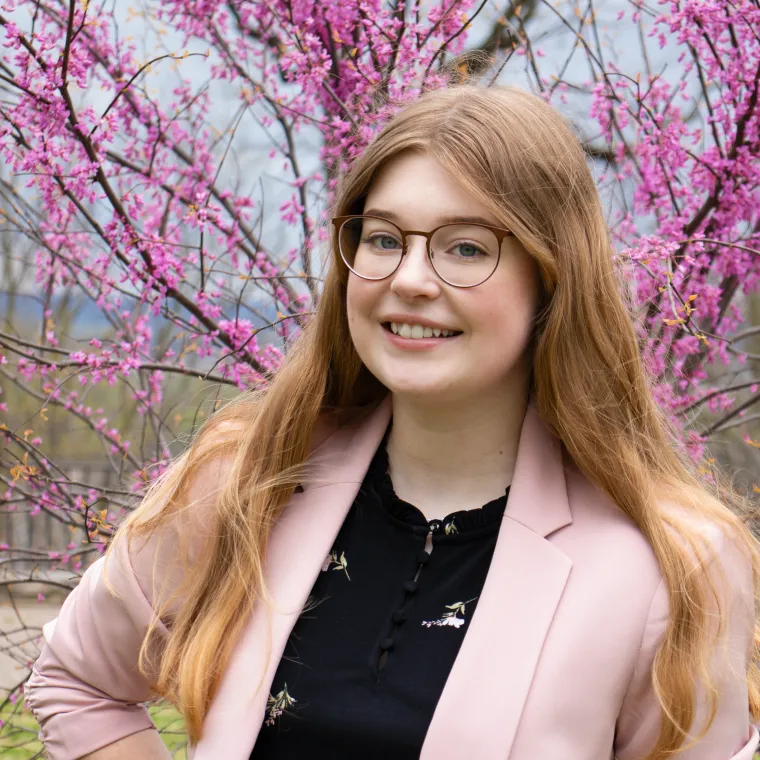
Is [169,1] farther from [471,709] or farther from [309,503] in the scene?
[471,709]

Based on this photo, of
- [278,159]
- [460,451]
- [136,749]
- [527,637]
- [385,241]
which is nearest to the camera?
[527,637]

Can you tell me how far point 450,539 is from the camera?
1.80m

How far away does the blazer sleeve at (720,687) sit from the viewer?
63.8 inches

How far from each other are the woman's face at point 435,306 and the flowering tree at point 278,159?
0.53 m

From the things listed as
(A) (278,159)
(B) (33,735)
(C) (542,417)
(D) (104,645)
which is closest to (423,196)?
(C) (542,417)

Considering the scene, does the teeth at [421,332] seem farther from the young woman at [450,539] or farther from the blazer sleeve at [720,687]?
the blazer sleeve at [720,687]

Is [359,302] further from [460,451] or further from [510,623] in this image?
[510,623]

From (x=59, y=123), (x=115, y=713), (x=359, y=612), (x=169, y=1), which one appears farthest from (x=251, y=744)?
(x=169, y=1)

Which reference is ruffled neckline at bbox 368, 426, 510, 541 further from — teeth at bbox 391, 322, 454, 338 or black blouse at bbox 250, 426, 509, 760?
teeth at bbox 391, 322, 454, 338

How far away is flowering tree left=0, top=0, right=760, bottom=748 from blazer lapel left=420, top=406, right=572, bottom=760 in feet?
2.23

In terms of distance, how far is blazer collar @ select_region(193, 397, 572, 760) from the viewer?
1.57 m

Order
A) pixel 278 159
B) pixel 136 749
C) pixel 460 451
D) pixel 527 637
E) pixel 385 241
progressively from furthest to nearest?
pixel 278 159, pixel 136 749, pixel 460 451, pixel 385 241, pixel 527 637

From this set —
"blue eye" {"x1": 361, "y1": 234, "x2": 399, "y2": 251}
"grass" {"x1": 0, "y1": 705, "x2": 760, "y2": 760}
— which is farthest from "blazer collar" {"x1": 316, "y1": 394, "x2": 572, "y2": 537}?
"grass" {"x1": 0, "y1": 705, "x2": 760, "y2": 760}

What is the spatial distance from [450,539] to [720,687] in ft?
1.60
